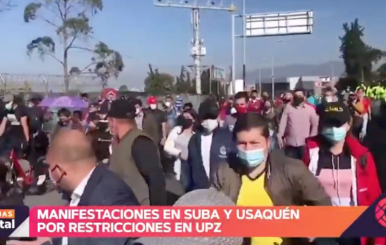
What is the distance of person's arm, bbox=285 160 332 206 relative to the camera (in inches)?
90.0

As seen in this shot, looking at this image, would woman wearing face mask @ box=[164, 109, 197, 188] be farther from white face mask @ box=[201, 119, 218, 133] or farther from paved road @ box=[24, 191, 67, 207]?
paved road @ box=[24, 191, 67, 207]

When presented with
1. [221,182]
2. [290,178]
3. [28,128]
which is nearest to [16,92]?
[28,128]

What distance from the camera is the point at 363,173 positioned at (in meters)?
2.73

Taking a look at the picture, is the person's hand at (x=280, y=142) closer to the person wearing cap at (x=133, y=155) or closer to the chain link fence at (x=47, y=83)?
the person wearing cap at (x=133, y=155)

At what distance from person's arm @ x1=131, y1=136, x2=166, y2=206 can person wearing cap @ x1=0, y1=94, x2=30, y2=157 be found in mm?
482

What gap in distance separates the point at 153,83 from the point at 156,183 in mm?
489

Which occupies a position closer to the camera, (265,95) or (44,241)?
(44,241)

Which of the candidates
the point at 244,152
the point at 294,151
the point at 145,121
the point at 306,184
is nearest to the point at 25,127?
the point at 145,121

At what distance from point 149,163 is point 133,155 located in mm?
81

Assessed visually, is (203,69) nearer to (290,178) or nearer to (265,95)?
(265,95)

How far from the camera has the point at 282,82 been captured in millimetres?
2705

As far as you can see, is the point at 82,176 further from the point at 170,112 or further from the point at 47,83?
the point at 170,112

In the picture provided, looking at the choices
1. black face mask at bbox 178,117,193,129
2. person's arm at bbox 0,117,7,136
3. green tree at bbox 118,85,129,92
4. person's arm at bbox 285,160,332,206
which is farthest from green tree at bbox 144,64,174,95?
black face mask at bbox 178,117,193,129

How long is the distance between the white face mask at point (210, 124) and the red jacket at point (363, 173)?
0.94m
